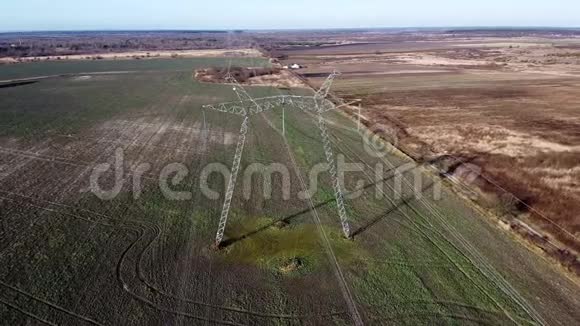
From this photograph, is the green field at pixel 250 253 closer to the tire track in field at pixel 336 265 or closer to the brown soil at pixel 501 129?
the tire track in field at pixel 336 265

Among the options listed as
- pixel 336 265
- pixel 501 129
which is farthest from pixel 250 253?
pixel 501 129

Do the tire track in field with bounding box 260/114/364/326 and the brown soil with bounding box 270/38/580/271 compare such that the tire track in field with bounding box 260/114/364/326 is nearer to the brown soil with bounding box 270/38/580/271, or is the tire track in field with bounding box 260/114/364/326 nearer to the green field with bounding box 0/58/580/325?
the green field with bounding box 0/58/580/325

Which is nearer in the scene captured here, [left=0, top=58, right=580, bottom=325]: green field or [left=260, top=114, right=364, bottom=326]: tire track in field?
[left=260, top=114, right=364, bottom=326]: tire track in field

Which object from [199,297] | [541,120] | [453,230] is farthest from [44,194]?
[541,120]

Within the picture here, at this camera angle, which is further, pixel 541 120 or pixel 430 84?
pixel 430 84

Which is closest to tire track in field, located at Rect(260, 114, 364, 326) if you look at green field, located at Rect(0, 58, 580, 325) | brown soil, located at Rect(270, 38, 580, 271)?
green field, located at Rect(0, 58, 580, 325)

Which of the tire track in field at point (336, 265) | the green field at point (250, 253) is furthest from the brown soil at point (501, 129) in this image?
the tire track in field at point (336, 265)

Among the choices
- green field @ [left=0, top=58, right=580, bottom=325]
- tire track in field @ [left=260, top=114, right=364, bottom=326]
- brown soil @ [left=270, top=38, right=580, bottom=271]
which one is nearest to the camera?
tire track in field @ [left=260, top=114, right=364, bottom=326]

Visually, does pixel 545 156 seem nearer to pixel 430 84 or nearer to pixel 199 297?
pixel 199 297
